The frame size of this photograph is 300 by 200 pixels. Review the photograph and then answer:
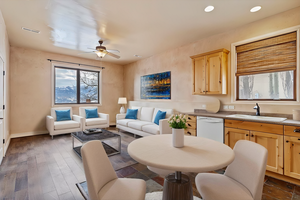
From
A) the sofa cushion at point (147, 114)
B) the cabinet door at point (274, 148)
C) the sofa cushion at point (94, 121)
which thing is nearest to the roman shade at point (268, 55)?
the cabinet door at point (274, 148)

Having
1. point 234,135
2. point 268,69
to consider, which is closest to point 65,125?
point 234,135

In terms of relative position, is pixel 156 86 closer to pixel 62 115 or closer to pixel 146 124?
pixel 146 124

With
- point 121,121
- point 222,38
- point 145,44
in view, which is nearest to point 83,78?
point 121,121

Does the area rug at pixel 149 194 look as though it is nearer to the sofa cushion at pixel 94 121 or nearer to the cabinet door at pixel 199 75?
the cabinet door at pixel 199 75

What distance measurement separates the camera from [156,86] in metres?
5.32

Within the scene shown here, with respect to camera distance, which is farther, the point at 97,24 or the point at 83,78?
the point at 83,78

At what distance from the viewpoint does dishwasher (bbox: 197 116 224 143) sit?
290cm

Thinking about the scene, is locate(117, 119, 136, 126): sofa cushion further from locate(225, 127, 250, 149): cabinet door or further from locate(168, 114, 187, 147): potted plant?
locate(168, 114, 187, 147): potted plant

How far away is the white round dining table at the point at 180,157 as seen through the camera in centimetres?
105

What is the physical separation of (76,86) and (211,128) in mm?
5015

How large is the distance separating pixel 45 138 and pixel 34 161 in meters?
1.90

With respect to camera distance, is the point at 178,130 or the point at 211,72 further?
the point at 211,72

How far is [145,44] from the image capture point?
4.38m

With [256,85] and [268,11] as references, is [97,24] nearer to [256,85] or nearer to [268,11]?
[268,11]
